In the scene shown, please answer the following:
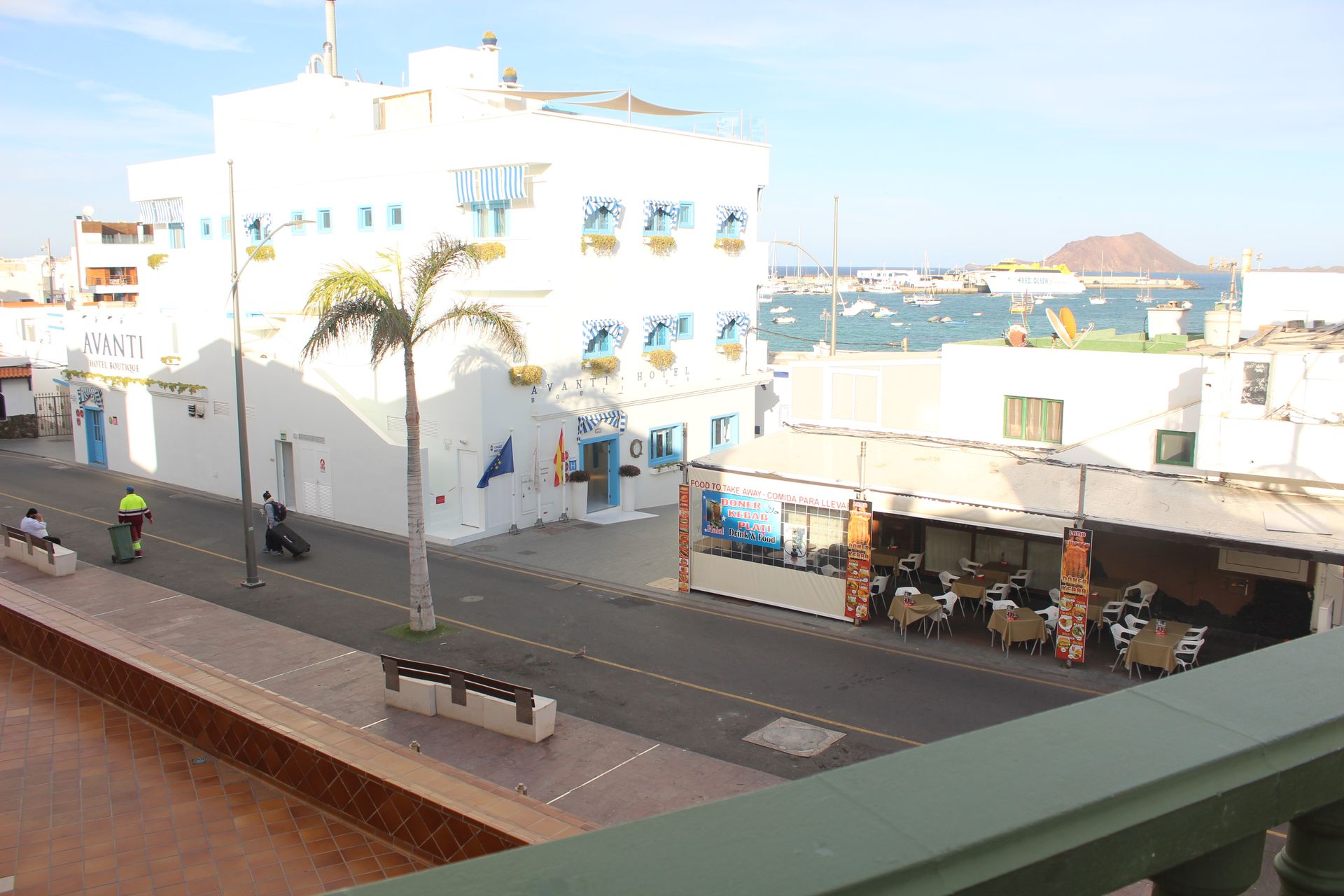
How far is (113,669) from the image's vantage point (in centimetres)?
764

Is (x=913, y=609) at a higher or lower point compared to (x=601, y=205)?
lower

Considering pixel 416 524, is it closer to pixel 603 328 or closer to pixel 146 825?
pixel 146 825

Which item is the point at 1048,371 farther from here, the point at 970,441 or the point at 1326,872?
the point at 1326,872

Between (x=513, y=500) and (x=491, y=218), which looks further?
(x=491, y=218)

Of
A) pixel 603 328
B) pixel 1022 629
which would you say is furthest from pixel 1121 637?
pixel 603 328

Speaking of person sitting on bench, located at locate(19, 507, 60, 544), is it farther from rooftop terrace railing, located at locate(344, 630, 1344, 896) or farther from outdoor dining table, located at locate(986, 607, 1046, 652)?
rooftop terrace railing, located at locate(344, 630, 1344, 896)

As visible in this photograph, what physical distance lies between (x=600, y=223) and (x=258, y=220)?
1370 centimetres

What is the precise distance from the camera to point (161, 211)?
39688 millimetres

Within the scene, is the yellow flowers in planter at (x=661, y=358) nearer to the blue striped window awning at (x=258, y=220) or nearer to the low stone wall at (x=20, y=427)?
the blue striped window awning at (x=258, y=220)

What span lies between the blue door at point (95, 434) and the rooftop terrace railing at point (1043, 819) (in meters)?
40.9

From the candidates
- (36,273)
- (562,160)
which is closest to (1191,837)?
(562,160)

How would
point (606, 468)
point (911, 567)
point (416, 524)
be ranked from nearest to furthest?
point (416, 524) → point (911, 567) → point (606, 468)

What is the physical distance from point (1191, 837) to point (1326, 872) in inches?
13.5

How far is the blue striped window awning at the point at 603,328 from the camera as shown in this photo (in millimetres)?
29469
